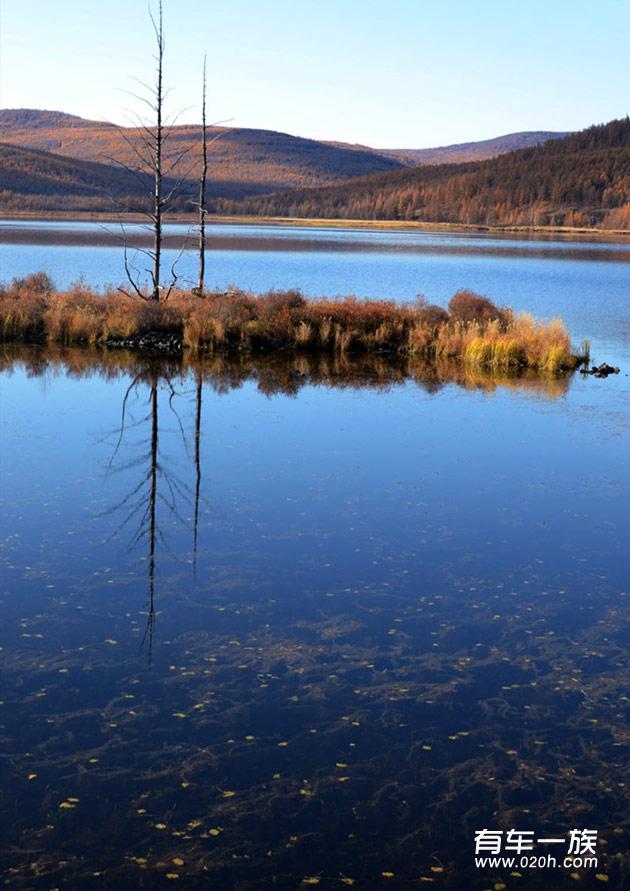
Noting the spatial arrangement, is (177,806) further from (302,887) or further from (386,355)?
(386,355)

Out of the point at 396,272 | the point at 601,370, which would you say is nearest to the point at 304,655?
the point at 601,370

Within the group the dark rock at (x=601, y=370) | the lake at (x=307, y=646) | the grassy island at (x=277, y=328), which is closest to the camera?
the lake at (x=307, y=646)

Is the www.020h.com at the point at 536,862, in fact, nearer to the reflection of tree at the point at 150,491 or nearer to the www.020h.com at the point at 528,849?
the www.020h.com at the point at 528,849

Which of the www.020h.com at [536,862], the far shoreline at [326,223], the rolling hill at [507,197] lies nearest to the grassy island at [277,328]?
the www.020h.com at [536,862]

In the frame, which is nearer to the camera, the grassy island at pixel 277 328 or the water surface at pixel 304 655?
the water surface at pixel 304 655

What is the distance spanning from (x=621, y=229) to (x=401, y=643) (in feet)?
493

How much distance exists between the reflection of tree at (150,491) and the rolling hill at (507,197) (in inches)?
5784

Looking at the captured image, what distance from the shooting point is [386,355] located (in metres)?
28.1

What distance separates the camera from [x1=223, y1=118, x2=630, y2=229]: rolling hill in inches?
6521

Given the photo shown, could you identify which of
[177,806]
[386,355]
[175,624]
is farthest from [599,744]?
[386,355]

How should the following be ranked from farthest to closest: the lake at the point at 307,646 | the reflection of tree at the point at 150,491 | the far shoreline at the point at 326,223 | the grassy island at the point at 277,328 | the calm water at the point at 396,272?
the far shoreline at the point at 326,223 < the calm water at the point at 396,272 < the grassy island at the point at 277,328 < the reflection of tree at the point at 150,491 < the lake at the point at 307,646

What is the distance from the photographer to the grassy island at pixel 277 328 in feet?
88.7

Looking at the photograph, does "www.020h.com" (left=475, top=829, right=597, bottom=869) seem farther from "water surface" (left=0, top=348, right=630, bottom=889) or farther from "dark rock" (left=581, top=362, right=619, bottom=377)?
"dark rock" (left=581, top=362, right=619, bottom=377)

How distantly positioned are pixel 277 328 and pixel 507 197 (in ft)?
511
